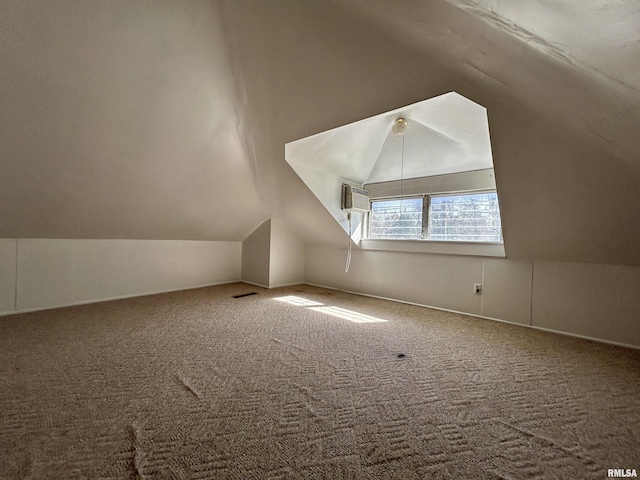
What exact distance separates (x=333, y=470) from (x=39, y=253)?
372 cm

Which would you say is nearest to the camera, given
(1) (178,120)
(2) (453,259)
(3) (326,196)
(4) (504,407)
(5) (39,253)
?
(4) (504,407)

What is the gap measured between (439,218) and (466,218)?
315 mm

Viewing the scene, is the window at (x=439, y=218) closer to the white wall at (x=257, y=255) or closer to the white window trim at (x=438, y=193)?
the white window trim at (x=438, y=193)

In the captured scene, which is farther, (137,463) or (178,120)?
(178,120)

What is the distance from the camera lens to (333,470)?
91 cm

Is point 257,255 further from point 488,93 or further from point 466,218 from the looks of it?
point 488,93

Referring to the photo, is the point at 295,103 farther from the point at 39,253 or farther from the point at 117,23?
the point at 39,253

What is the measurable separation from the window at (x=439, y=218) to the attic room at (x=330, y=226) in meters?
0.04

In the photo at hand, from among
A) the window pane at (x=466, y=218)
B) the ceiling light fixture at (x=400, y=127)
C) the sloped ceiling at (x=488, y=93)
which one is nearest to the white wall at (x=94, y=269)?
the sloped ceiling at (x=488, y=93)

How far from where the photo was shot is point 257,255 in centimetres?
440

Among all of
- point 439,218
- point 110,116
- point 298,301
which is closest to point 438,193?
point 439,218

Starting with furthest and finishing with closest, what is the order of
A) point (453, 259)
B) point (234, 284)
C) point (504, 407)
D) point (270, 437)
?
point (234, 284) → point (453, 259) → point (504, 407) → point (270, 437)

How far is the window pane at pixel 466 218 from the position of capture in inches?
112

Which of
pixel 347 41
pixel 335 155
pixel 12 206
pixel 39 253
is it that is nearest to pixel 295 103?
pixel 347 41
